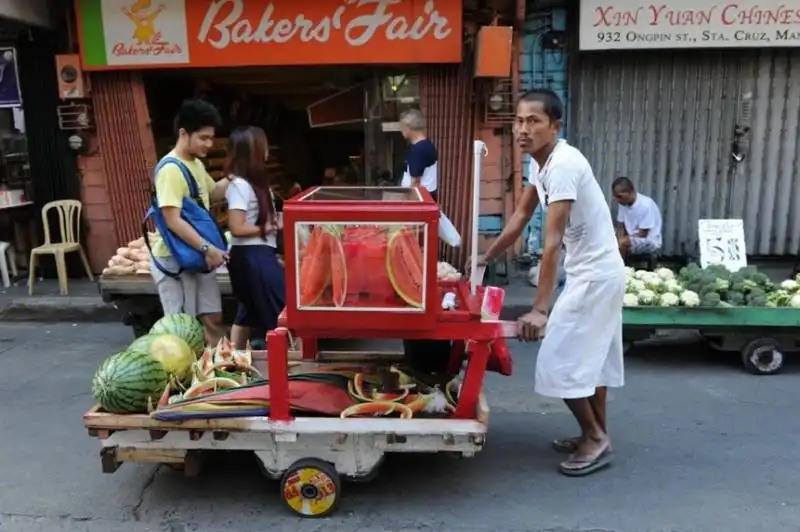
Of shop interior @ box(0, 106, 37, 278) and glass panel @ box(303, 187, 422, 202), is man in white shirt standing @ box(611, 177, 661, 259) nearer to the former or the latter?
glass panel @ box(303, 187, 422, 202)

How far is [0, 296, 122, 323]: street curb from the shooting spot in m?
6.79

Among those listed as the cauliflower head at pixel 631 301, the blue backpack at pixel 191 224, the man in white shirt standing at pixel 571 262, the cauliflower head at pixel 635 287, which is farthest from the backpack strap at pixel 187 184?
the cauliflower head at pixel 635 287

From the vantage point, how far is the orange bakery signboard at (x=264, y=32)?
6.88 metres

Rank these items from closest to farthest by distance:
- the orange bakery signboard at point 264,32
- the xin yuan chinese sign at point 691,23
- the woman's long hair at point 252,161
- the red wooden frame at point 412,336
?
the red wooden frame at point 412,336 → the woman's long hair at point 252,161 → the xin yuan chinese sign at point 691,23 → the orange bakery signboard at point 264,32

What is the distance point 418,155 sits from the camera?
653cm

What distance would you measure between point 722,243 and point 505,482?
173 inches

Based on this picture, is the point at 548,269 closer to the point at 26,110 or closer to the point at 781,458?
the point at 781,458

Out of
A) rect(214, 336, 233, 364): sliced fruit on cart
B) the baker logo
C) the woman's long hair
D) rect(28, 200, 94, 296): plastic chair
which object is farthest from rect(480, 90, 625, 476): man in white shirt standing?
rect(28, 200, 94, 296): plastic chair

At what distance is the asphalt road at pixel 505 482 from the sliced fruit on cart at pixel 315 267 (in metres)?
1.06

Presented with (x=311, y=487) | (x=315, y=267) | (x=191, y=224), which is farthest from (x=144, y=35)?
(x=311, y=487)

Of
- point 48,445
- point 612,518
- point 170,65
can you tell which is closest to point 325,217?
point 612,518

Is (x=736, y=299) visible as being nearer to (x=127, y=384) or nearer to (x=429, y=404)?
(x=429, y=404)

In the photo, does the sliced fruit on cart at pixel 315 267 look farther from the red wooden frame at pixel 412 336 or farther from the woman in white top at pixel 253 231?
the woman in white top at pixel 253 231

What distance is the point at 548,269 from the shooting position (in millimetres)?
3148
